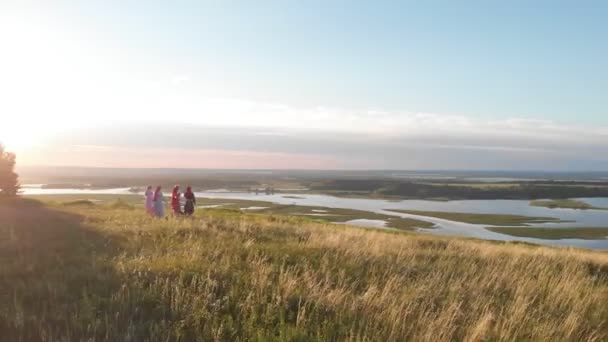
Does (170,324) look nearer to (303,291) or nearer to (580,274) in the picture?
(303,291)

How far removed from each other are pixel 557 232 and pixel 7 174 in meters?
70.2

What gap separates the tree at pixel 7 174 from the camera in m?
49.4

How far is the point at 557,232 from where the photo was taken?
62.2m

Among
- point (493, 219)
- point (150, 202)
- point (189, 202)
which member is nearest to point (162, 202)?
point (150, 202)

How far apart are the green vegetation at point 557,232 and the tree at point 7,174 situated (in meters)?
61.0

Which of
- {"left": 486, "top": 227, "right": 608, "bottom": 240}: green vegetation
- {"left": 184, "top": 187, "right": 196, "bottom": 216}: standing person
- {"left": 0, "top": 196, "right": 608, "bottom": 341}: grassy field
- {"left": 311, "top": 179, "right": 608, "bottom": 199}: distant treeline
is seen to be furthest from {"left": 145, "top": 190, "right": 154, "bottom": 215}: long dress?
{"left": 311, "top": 179, "right": 608, "bottom": 199}: distant treeline

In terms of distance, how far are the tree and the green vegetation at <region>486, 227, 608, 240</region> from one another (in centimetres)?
6101

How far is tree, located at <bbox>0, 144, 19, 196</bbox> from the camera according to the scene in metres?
49.4

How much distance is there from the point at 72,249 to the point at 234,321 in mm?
6741

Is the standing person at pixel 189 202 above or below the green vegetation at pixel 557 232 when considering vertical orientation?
above

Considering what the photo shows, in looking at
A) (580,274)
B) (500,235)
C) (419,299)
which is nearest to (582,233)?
(500,235)

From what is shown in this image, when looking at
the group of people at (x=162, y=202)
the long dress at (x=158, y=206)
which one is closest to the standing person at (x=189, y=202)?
the group of people at (x=162, y=202)

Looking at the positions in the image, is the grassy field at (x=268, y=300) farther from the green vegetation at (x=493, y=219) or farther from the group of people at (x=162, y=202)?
the green vegetation at (x=493, y=219)

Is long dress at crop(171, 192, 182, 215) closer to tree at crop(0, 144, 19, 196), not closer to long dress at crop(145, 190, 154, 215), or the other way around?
long dress at crop(145, 190, 154, 215)
